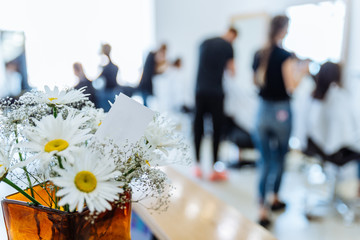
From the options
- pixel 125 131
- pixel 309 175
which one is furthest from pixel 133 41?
pixel 125 131

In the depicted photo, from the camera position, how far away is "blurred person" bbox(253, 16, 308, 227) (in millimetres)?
1981

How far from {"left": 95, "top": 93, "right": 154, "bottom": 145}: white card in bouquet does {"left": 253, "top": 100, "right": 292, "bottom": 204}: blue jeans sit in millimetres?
1606

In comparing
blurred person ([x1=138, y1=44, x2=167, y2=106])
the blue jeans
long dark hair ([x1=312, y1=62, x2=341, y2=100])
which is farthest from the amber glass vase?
blurred person ([x1=138, y1=44, x2=167, y2=106])

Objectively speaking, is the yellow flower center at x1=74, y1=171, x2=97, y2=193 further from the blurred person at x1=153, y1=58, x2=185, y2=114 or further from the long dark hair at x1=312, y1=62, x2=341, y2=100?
the blurred person at x1=153, y1=58, x2=185, y2=114

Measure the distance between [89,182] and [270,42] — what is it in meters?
1.77

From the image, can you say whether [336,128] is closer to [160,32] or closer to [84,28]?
[84,28]

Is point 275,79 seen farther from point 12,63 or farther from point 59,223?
point 59,223

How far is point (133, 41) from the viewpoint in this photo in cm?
542

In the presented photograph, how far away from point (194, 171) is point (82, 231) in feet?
9.09

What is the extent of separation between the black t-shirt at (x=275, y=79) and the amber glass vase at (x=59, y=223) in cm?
161

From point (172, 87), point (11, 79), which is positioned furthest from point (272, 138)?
point (172, 87)

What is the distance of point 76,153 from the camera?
53 cm

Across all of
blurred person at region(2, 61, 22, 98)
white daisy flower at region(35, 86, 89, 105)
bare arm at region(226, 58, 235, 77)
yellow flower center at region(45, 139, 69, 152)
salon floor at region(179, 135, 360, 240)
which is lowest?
salon floor at region(179, 135, 360, 240)

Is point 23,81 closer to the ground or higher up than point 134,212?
higher up
